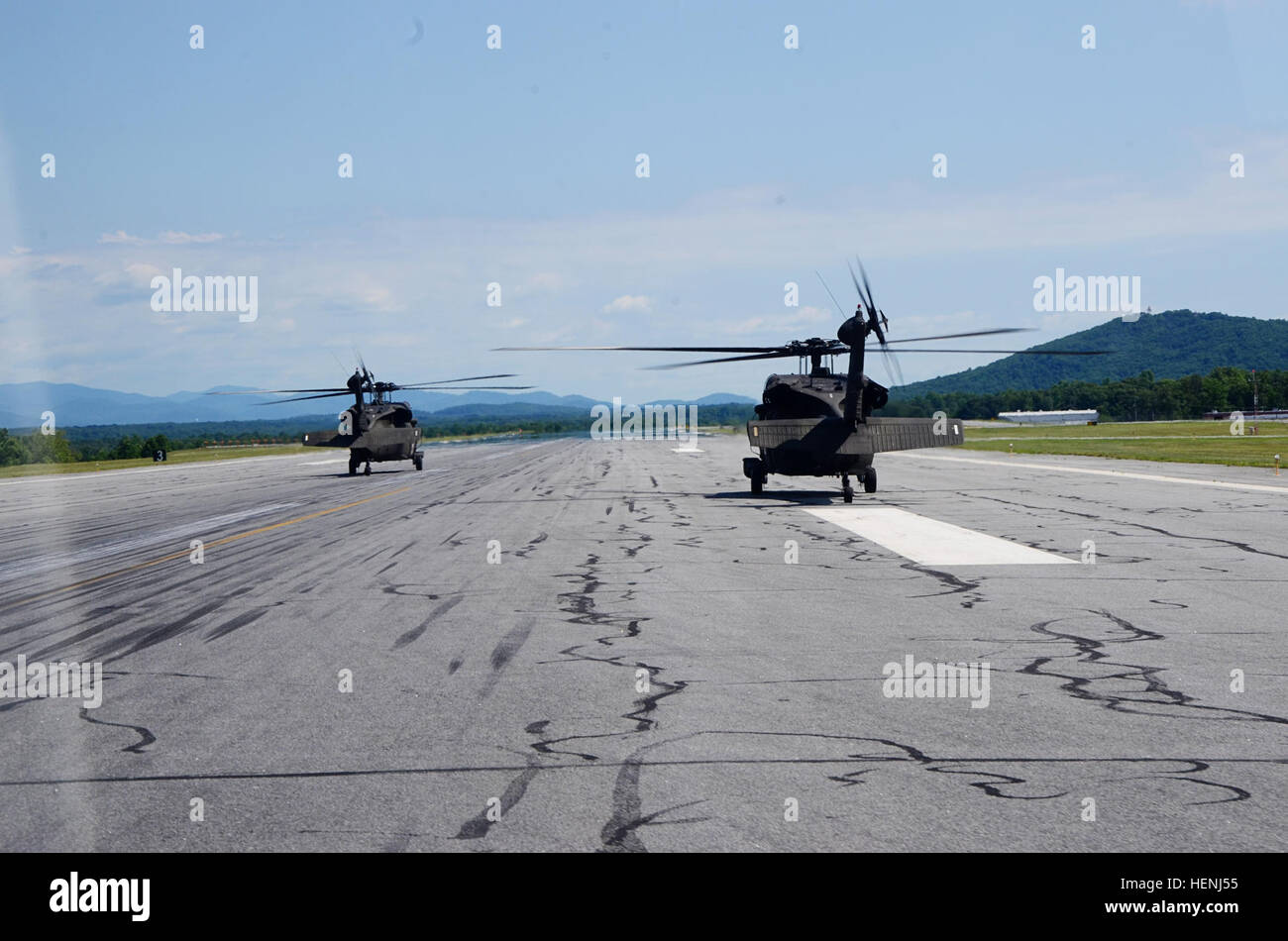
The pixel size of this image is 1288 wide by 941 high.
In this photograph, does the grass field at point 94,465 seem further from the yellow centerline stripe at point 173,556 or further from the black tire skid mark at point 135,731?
the black tire skid mark at point 135,731

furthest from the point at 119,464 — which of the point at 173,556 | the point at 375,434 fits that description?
the point at 173,556

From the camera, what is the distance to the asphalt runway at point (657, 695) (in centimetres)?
537

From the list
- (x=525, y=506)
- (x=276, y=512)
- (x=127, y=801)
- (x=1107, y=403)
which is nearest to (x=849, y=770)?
(x=127, y=801)

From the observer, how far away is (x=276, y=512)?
2784 cm

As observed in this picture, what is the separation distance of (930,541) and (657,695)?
35.8 feet

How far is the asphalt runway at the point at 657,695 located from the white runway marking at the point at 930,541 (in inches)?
7.2

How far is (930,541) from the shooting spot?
17891mm

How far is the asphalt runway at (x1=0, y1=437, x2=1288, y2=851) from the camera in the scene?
17.6 feet

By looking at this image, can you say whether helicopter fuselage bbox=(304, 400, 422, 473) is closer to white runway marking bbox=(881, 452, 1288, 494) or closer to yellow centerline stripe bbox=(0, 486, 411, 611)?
yellow centerline stripe bbox=(0, 486, 411, 611)

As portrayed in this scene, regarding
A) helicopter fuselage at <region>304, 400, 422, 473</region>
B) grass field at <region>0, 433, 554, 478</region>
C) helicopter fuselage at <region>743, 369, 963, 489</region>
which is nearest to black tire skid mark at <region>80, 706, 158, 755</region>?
helicopter fuselage at <region>743, 369, 963, 489</region>

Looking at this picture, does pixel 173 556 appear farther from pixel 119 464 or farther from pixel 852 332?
pixel 119 464

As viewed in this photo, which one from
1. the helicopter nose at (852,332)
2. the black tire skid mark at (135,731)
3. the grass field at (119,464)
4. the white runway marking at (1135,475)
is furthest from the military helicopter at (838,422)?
the grass field at (119,464)
